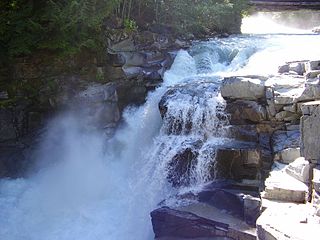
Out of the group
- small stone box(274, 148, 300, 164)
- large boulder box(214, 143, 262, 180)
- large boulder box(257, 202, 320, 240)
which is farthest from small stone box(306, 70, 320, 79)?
large boulder box(257, 202, 320, 240)

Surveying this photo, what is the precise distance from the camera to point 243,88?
9.43 metres

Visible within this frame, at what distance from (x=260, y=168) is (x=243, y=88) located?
186 centimetres

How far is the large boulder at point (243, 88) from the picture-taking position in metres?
9.30

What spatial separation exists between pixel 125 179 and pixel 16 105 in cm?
382

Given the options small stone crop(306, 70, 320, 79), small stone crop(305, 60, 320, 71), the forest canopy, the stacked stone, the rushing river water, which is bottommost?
the rushing river water

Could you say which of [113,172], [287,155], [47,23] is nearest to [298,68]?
[287,155]

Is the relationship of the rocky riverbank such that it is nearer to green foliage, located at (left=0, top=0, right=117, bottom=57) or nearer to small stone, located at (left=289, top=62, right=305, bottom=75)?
small stone, located at (left=289, top=62, right=305, bottom=75)

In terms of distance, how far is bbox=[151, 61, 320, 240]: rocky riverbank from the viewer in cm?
649

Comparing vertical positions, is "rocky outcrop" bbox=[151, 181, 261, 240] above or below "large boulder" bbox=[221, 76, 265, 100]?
below

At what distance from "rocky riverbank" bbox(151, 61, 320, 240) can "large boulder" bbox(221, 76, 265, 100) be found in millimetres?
22

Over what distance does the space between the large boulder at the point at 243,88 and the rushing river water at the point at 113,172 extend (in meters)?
0.45

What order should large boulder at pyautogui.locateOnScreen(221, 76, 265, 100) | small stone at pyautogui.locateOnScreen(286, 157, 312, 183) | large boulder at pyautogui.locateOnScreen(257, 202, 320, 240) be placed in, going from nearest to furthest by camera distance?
large boulder at pyautogui.locateOnScreen(257, 202, 320, 240) → small stone at pyautogui.locateOnScreen(286, 157, 312, 183) → large boulder at pyautogui.locateOnScreen(221, 76, 265, 100)

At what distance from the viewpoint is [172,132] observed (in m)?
10.4

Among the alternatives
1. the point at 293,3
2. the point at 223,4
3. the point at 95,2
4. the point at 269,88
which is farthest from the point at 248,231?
the point at 293,3
